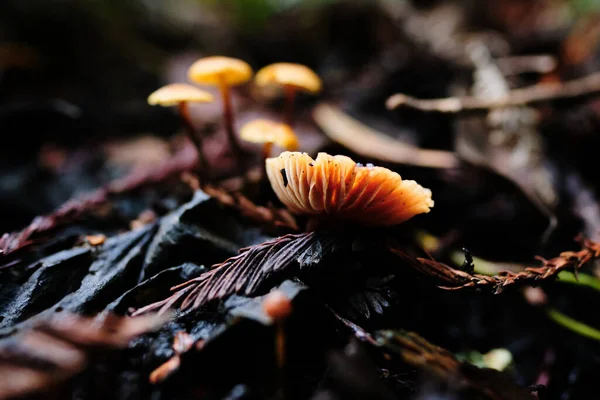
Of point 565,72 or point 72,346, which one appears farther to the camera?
point 565,72

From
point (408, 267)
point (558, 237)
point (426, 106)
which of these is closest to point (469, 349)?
point (408, 267)

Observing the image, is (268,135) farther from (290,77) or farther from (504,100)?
(504,100)

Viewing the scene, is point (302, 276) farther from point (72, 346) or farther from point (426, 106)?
point (426, 106)

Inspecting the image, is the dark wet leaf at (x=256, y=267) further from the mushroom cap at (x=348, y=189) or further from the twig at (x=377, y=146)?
the twig at (x=377, y=146)

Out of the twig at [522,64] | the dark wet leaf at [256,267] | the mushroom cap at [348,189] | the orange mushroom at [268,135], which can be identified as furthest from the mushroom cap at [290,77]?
the twig at [522,64]

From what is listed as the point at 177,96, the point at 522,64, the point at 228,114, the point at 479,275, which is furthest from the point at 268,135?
the point at 522,64

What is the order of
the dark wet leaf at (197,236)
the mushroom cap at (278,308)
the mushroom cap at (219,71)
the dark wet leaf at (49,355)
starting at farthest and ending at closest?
the mushroom cap at (219,71), the dark wet leaf at (197,236), the mushroom cap at (278,308), the dark wet leaf at (49,355)
